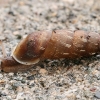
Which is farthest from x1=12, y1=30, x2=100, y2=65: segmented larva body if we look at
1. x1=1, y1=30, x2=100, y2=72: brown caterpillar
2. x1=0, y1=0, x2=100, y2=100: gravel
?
x1=0, y1=0, x2=100, y2=100: gravel

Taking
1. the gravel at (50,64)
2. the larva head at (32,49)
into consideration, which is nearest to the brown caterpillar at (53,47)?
the larva head at (32,49)

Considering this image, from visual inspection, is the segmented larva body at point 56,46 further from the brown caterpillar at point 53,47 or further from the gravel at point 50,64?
the gravel at point 50,64

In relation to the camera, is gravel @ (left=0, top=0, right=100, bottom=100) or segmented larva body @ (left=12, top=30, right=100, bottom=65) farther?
segmented larva body @ (left=12, top=30, right=100, bottom=65)

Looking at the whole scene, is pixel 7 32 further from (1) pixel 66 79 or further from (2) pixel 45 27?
(1) pixel 66 79

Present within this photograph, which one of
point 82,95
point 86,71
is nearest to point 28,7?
point 86,71

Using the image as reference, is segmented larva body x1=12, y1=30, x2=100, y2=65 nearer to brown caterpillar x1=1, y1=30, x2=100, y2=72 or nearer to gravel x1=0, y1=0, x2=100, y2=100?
brown caterpillar x1=1, y1=30, x2=100, y2=72

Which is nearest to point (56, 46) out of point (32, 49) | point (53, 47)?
point (53, 47)

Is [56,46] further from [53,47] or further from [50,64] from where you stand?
[50,64]
